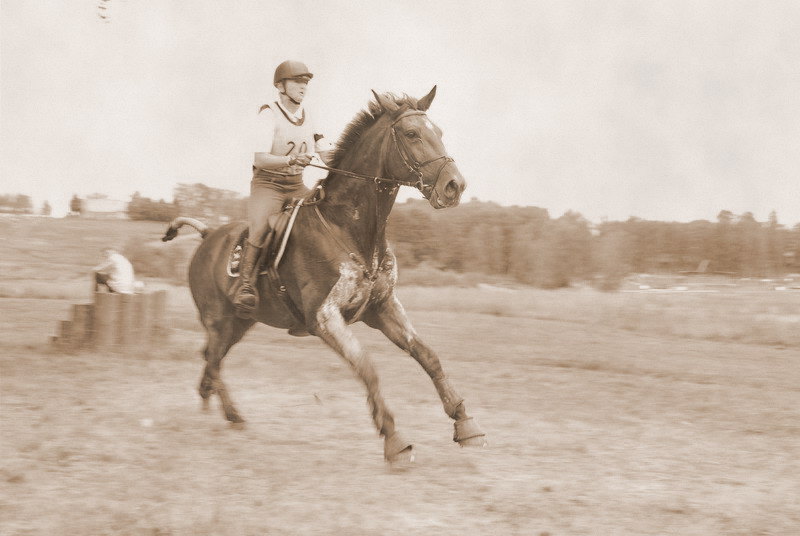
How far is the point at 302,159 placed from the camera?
6703mm

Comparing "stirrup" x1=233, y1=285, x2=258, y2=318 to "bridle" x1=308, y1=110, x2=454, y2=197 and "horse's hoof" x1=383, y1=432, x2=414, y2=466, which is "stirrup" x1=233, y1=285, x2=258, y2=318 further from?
"horse's hoof" x1=383, y1=432, x2=414, y2=466

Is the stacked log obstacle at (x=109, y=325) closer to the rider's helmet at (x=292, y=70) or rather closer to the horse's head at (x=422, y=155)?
the rider's helmet at (x=292, y=70)

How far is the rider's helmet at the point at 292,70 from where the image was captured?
6816 mm

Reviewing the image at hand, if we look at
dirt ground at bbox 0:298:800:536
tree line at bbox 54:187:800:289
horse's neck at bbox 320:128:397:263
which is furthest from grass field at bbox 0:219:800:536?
tree line at bbox 54:187:800:289

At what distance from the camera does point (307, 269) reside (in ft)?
21.7

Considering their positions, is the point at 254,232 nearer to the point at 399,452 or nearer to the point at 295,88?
the point at 295,88

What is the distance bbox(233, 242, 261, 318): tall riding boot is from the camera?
7.11m

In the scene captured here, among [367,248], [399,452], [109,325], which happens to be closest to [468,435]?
[399,452]

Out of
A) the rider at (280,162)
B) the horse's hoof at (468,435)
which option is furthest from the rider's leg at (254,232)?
the horse's hoof at (468,435)

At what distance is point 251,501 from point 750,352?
1494 cm

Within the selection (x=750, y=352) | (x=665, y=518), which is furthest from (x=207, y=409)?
(x=750, y=352)

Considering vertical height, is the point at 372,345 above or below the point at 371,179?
below

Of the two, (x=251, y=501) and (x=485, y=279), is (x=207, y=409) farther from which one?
(x=485, y=279)

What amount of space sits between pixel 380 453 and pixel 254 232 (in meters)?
2.30
